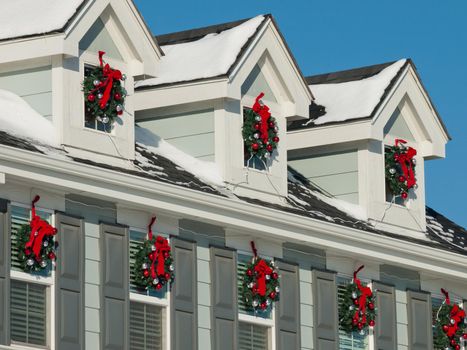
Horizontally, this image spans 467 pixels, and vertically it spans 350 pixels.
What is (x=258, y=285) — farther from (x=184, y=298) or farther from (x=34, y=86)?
(x=34, y=86)

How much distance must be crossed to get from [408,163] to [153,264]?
804 centimetres

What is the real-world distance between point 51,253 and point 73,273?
0.58 metres

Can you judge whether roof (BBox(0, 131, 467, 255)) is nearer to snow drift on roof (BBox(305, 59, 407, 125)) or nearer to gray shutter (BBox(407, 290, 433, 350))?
gray shutter (BBox(407, 290, 433, 350))

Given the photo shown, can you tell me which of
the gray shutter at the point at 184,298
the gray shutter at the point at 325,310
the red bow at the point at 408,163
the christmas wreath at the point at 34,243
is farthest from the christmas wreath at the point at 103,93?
the red bow at the point at 408,163

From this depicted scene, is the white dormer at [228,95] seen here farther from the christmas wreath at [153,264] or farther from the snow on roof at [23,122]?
the snow on roof at [23,122]

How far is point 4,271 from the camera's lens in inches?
1442

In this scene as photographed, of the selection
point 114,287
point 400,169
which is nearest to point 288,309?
point 114,287

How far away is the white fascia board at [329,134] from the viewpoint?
44.2 metres

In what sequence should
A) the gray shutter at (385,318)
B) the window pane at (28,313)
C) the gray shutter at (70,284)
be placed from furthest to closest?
the gray shutter at (385,318) → the gray shutter at (70,284) → the window pane at (28,313)

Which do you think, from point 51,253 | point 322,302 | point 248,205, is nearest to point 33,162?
point 51,253

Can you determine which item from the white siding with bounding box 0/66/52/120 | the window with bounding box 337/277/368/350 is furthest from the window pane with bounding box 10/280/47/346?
the window with bounding box 337/277/368/350

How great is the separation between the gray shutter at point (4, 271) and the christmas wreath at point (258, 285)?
5.70 m

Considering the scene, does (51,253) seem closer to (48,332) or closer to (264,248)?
(48,332)

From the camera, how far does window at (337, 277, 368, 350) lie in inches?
1703
